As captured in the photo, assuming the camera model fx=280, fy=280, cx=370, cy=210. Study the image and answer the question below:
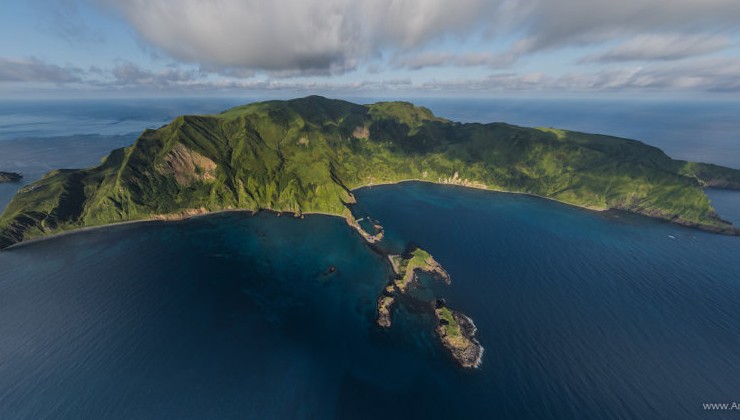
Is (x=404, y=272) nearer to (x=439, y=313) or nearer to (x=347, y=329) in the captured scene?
(x=439, y=313)

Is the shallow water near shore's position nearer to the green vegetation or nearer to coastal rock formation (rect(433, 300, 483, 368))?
coastal rock formation (rect(433, 300, 483, 368))

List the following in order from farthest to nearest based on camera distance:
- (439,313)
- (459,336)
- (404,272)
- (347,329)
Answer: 1. (404,272)
2. (439,313)
3. (347,329)
4. (459,336)

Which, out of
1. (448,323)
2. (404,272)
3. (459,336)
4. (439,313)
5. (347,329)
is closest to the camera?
(459,336)

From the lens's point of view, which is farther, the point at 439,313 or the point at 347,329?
the point at 439,313

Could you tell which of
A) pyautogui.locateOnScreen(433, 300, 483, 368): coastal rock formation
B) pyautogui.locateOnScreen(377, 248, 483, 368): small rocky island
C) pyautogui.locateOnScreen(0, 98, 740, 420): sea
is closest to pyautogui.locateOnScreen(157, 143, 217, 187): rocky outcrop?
pyautogui.locateOnScreen(0, 98, 740, 420): sea

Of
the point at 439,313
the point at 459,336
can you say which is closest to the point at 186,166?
the point at 439,313
